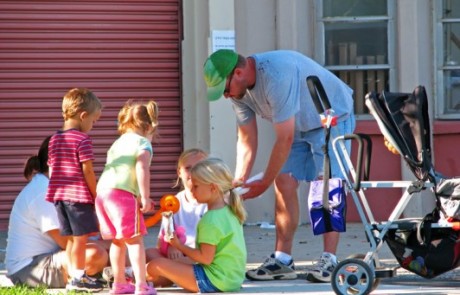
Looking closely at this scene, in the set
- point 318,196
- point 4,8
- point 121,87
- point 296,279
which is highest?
point 4,8

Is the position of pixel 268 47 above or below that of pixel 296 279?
above

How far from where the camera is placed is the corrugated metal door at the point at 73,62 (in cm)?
1094

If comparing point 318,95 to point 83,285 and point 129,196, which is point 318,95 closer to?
point 129,196

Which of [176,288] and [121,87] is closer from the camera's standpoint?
[176,288]

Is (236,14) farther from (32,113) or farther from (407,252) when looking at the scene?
(407,252)

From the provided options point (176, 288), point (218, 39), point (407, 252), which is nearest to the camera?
point (407, 252)

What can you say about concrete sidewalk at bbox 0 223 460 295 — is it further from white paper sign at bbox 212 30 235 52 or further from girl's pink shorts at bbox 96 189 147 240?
white paper sign at bbox 212 30 235 52

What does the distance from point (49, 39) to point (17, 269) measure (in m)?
3.97

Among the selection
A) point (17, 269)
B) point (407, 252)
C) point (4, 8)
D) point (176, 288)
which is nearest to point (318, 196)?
point (407, 252)

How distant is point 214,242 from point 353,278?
2.84 feet

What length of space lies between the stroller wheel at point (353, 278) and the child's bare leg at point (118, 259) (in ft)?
4.15

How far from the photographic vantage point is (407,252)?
22.3 feet

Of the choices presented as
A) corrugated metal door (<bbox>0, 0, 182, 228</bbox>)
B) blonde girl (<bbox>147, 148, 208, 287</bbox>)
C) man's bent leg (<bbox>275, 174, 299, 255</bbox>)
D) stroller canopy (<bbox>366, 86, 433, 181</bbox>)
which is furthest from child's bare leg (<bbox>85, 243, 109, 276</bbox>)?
corrugated metal door (<bbox>0, 0, 182, 228</bbox>)

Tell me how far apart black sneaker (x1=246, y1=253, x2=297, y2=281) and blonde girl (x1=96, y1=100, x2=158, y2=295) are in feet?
3.38
